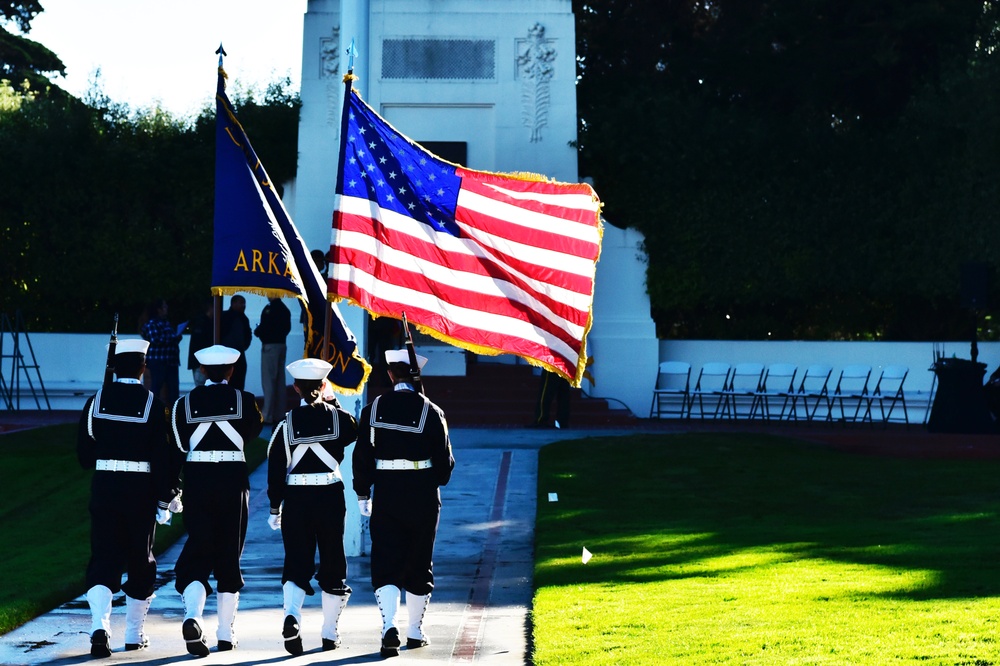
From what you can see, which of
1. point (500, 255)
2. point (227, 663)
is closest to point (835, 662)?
point (227, 663)

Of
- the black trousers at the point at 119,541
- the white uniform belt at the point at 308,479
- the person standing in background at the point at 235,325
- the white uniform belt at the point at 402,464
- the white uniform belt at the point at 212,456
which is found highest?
the person standing in background at the point at 235,325

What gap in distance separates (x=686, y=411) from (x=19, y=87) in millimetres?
24913

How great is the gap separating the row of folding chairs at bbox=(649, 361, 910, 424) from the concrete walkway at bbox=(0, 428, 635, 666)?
11422 millimetres

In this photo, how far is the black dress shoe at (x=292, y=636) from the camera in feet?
29.3

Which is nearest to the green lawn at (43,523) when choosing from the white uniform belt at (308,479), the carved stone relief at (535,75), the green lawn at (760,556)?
the white uniform belt at (308,479)

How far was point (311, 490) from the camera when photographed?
30.6 ft

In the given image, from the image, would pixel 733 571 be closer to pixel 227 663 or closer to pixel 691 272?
pixel 227 663

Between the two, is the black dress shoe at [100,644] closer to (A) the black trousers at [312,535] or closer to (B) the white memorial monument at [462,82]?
(A) the black trousers at [312,535]

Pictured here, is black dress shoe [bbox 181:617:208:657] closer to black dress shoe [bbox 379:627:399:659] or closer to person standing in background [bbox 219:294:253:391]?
black dress shoe [bbox 379:627:399:659]

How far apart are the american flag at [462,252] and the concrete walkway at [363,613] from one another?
192cm

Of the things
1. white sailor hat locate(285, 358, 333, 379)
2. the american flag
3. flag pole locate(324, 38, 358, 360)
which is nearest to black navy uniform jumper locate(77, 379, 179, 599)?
white sailor hat locate(285, 358, 333, 379)

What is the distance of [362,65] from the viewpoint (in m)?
13.3

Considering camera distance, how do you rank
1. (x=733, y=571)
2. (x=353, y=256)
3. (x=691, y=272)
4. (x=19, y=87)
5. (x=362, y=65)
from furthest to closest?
(x=19, y=87) → (x=691, y=272) → (x=362, y=65) → (x=733, y=571) → (x=353, y=256)

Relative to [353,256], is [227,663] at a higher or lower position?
lower
